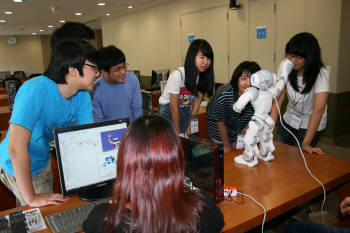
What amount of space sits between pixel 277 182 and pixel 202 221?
760 millimetres

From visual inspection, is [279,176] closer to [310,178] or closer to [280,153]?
[310,178]

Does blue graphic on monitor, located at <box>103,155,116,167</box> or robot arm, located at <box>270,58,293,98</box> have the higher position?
robot arm, located at <box>270,58,293,98</box>

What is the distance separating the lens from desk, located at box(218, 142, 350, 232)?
3.90ft

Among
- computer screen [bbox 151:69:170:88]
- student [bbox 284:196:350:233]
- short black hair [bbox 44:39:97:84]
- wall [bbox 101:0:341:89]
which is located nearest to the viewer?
student [bbox 284:196:350:233]

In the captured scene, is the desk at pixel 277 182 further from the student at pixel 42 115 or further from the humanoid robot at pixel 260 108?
the student at pixel 42 115

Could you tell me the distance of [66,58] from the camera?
1307 mm

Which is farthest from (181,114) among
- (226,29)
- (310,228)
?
(226,29)

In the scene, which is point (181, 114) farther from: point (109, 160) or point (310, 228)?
point (310, 228)

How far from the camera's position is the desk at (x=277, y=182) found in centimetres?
119

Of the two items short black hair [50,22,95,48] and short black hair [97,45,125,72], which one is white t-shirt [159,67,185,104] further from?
short black hair [50,22,95,48]

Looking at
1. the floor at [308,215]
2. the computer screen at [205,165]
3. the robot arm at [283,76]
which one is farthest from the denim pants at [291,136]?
the computer screen at [205,165]

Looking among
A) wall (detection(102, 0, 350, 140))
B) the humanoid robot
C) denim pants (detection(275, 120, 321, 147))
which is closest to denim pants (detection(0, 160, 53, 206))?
the humanoid robot

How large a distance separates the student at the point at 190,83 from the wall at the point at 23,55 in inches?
576

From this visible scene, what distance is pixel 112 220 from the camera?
0.78 m
